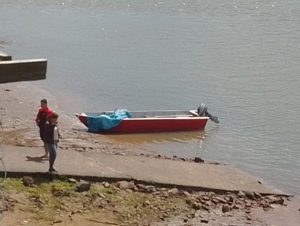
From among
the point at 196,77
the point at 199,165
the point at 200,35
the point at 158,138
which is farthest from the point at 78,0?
the point at 199,165

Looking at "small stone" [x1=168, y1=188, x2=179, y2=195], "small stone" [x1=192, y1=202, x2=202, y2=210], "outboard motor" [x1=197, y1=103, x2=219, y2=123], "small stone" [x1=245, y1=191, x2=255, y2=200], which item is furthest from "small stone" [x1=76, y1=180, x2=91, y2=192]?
"outboard motor" [x1=197, y1=103, x2=219, y2=123]

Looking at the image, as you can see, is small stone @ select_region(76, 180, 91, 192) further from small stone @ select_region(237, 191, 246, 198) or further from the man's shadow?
small stone @ select_region(237, 191, 246, 198)

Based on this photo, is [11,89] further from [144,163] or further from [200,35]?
[200,35]

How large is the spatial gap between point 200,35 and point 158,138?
851 inches

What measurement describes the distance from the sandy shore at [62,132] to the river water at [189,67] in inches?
40.7

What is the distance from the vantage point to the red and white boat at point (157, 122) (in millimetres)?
19375

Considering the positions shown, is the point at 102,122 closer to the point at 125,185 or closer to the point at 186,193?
the point at 186,193

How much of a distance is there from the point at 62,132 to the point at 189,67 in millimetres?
12883

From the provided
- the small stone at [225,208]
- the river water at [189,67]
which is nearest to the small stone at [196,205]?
the small stone at [225,208]

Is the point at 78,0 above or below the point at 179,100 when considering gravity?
above

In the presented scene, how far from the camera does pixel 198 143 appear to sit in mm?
19469

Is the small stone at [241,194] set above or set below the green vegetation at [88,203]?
below

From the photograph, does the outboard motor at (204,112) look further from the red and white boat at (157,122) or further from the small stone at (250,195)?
the small stone at (250,195)

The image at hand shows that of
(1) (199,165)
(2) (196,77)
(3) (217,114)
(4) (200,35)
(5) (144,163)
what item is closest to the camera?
(5) (144,163)
